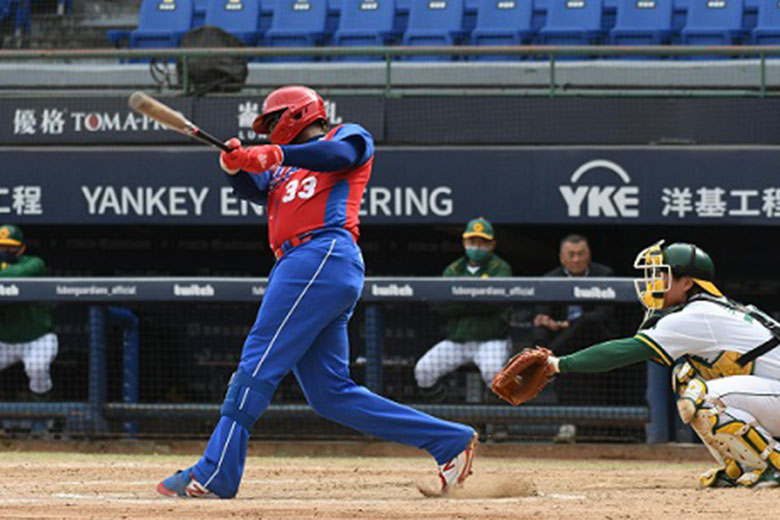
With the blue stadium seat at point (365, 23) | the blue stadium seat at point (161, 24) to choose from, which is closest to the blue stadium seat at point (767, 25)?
the blue stadium seat at point (365, 23)

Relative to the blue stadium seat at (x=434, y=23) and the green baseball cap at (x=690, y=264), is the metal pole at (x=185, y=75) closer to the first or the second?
the blue stadium seat at (x=434, y=23)

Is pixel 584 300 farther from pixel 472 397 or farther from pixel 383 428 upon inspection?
pixel 383 428

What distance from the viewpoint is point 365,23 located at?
14133 millimetres

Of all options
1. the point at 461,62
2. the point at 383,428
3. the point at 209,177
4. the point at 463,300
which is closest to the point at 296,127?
the point at 383,428

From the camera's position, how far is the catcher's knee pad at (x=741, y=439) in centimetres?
583

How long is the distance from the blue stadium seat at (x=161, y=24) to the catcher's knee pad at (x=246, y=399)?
9.23 m

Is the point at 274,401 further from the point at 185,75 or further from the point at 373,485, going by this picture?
the point at 373,485

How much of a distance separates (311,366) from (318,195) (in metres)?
0.66

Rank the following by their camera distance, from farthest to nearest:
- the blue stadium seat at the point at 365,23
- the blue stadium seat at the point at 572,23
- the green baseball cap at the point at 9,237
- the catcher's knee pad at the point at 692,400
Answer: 1. the blue stadium seat at the point at 365,23
2. the blue stadium seat at the point at 572,23
3. the green baseball cap at the point at 9,237
4. the catcher's knee pad at the point at 692,400

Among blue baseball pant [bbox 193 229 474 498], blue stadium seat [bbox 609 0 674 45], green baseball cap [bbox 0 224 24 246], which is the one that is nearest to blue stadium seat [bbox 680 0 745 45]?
blue stadium seat [bbox 609 0 674 45]

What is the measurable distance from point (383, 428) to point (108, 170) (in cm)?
596

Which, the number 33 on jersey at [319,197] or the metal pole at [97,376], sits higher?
the number 33 on jersey at [319,197]

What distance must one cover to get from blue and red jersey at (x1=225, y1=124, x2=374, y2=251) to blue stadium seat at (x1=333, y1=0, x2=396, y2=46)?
8255 millimetres

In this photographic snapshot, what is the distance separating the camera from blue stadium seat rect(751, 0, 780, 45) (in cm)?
1249
